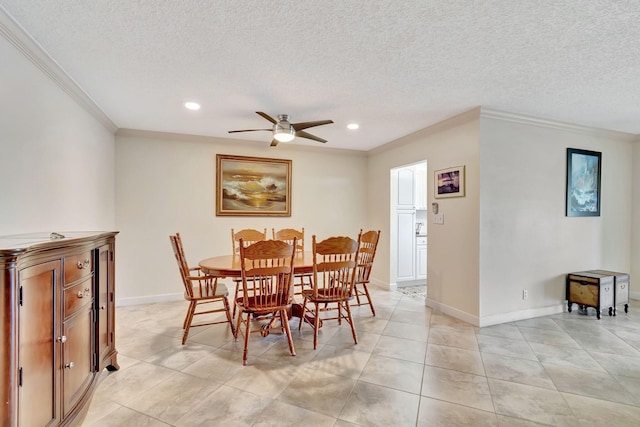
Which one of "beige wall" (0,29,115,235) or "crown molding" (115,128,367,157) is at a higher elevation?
"crown molding" (115,128,367,157)

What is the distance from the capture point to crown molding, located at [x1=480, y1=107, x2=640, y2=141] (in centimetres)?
319

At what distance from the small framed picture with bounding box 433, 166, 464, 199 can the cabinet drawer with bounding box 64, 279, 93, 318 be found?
3.50 metres

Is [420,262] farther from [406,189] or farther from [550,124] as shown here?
[550,124]

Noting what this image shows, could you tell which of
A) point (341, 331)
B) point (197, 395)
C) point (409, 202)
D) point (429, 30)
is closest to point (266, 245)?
point (197, 395)

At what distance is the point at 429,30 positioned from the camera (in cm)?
183

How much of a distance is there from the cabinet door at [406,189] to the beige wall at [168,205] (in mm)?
1554

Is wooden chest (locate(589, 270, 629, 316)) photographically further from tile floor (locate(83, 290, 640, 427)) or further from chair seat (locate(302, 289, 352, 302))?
chair seat (locate(302, 289, 352, 302))

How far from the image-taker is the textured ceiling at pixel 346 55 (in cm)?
167

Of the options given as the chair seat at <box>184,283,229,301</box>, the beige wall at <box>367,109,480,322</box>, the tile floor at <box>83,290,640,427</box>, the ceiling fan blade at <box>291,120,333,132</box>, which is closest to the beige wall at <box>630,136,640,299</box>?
the tile floor at <box>83,290,640,427</box>

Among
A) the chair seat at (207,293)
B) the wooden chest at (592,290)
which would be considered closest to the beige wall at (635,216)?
the wooden chest at (592,290)

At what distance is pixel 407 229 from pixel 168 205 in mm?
3752

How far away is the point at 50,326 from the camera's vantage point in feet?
4.72

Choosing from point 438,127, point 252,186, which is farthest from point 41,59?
point 438,127

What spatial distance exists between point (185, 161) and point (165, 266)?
151 cm
